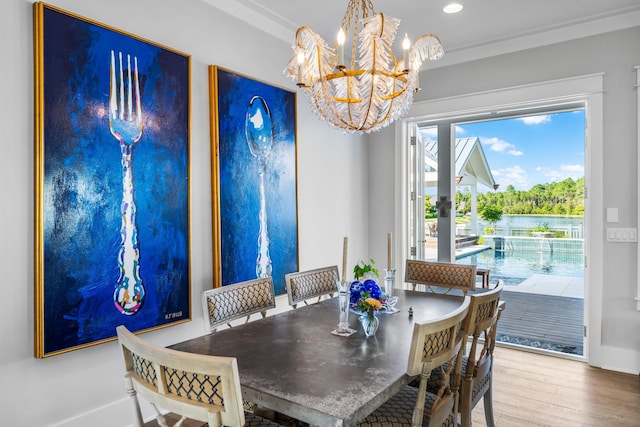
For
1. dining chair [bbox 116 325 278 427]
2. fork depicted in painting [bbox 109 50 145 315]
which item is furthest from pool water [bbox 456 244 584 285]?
dining chair [bbox 116 325 278 427]

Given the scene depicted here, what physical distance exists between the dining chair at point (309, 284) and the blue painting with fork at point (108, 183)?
2.26ft

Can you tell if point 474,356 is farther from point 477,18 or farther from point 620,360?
point 477,18

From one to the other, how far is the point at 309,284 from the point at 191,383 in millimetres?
1660

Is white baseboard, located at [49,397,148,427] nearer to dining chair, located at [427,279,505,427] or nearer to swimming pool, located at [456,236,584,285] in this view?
dining chair, located at [427,279,505,427]

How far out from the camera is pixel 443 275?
117 inches

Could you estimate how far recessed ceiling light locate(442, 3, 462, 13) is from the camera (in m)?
3.08

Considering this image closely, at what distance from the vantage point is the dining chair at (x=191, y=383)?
3.35 feet

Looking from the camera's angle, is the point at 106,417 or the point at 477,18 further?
the point at 477,18

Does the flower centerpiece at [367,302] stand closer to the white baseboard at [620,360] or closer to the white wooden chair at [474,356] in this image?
the white wooden chair at [474,356]

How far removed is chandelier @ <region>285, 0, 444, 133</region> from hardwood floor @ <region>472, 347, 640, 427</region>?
197 cm

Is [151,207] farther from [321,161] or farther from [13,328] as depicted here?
[321,161]

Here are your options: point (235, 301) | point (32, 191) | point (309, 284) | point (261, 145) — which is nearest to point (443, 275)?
point (309, 284)

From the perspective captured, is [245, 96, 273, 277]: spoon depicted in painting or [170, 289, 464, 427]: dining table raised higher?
[245, 96, 273, 277]: spoon depicted in painting

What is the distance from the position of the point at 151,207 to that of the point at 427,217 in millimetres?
3583
